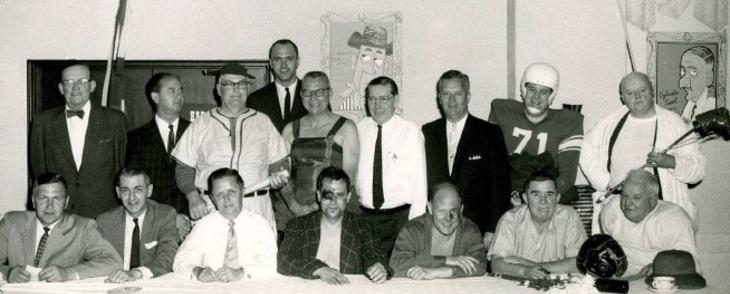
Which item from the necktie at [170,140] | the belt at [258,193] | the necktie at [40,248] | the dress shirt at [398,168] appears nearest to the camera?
the necktie at [40,248]

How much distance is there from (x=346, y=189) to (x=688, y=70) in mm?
3485

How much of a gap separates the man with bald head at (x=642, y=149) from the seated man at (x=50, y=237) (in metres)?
2.92

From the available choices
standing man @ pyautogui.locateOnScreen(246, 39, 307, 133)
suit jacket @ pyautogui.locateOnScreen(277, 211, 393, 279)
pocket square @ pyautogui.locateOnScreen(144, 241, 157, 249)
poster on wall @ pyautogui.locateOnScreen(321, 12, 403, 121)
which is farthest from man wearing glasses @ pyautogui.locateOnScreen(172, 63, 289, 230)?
poster on wall @ pyautogui.locateOnScreen(321, 12, 403, 121)

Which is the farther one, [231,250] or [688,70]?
[688,70]

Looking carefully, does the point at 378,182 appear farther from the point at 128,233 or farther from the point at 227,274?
the point at 128,233

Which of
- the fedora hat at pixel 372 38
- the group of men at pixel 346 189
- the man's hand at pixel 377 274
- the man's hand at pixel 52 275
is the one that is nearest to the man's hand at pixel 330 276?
the group of men at pixel 346 189

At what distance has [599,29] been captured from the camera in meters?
5.57

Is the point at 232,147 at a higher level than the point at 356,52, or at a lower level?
lower

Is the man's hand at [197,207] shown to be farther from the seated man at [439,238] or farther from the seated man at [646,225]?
the seated man at [646,225]

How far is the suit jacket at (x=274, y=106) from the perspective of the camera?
471 cm

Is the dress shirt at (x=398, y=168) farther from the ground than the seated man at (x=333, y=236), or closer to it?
farther from the ground

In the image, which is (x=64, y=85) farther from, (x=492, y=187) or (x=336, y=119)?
(x=492, y=187)

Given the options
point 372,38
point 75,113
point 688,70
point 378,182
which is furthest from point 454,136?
point 688,70

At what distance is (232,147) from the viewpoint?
397 cm
